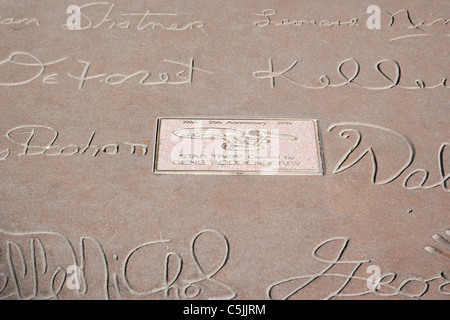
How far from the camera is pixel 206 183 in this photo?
2.96 metres

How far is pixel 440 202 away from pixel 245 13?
7.24 feet

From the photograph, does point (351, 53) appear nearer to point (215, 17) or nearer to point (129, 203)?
point (215, 17)

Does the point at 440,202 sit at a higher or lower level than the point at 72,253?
higher
